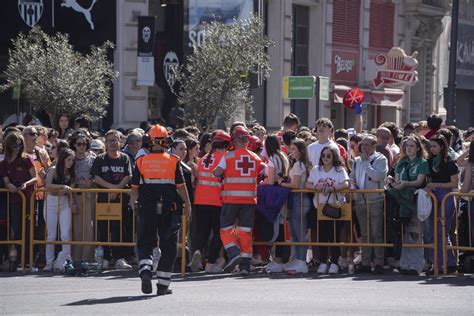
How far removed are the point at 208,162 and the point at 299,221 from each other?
1.44m

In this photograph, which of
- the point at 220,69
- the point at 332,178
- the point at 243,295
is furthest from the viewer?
the point at 220,69

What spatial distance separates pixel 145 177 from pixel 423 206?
3963 millimetres

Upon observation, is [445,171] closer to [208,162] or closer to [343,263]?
[343,263]

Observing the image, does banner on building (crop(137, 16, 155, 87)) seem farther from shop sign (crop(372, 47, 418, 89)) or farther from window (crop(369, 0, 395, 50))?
window (crop(369, 0, 395, 50))

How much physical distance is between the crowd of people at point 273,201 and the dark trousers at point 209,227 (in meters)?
0.01

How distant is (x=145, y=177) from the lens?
14.8m

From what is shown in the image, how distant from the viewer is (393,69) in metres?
43.2

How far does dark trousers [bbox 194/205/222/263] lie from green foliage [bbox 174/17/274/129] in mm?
13434

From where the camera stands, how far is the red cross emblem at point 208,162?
1750 cm

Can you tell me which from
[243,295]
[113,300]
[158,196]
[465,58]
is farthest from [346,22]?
[113,300]

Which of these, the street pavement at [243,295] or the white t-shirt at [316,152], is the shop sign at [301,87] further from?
the street pavement at [243,295]

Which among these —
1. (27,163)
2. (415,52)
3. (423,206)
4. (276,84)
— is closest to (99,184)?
(27,163)

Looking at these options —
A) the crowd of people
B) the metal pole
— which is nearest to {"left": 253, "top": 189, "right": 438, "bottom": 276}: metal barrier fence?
the crowd of people

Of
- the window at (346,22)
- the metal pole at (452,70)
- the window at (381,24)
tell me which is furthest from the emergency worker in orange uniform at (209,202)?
the window at (381,24)
